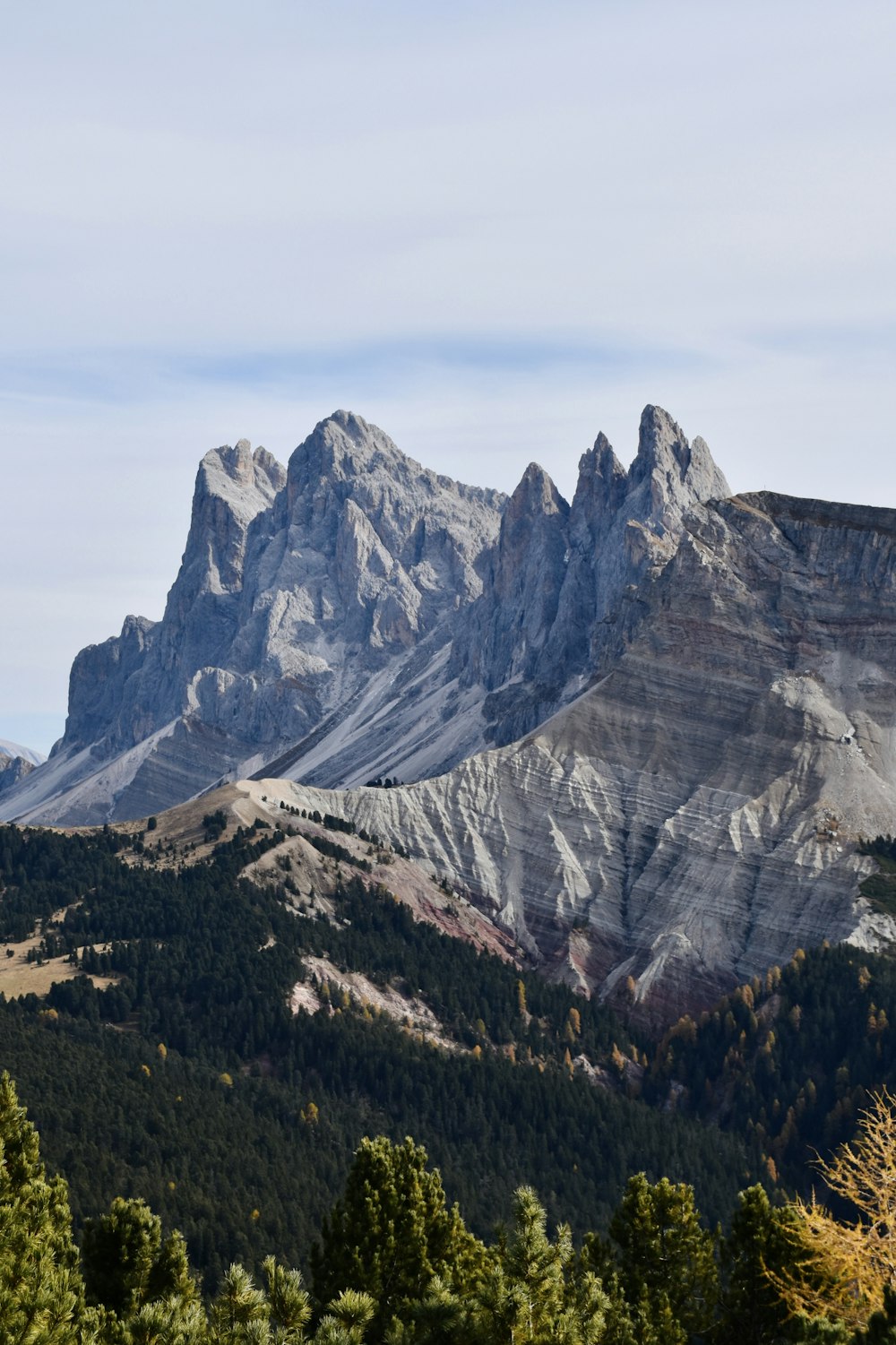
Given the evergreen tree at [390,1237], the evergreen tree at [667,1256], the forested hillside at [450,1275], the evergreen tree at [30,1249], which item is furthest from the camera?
the evergreen tree at [667,1256]

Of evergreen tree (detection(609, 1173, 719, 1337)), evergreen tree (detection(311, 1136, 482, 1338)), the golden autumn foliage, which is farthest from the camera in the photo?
evergreen tree (detection(609, 1173, 719, 1337))

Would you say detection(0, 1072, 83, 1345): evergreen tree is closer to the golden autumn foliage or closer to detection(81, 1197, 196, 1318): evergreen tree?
detection(81, 1197, 196, 1318): evergreen tree

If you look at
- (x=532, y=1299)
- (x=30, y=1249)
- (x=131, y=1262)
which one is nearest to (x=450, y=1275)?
(x=131, y=1262)

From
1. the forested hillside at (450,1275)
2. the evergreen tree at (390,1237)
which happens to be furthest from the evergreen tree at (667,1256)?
the evergreen tree at (390,1237)

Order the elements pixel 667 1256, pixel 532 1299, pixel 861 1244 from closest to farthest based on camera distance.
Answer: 1. pixel 861 1244
2. pixel 532 1299
3. pixel 667 1256

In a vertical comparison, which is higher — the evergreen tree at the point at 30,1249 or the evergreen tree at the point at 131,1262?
the evergreen tree at the point at 30,1249

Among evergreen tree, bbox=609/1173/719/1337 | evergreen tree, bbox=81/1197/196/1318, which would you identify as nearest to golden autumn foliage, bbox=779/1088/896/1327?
evergreen tree, bbox=609/1173/719/1337

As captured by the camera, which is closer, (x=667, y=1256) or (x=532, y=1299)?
(x=532, y=1299)

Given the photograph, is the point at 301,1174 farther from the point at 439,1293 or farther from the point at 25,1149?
the point at 439,1293

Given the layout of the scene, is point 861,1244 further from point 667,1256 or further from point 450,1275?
point 667,1256

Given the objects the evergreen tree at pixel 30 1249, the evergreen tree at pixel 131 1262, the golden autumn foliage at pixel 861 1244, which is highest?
the golden autumn foliage at pixel 861 1244

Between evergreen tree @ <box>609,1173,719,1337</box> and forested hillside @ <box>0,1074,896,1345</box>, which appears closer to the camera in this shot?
forested hillside @ <box>0,1074,896,1345</box>

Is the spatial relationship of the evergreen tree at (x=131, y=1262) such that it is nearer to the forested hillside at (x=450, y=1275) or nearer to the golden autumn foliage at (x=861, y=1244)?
the forested hillside at (x=450, y=1275)

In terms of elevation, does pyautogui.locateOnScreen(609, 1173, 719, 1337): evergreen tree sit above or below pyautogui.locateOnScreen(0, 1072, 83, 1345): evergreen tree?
below
